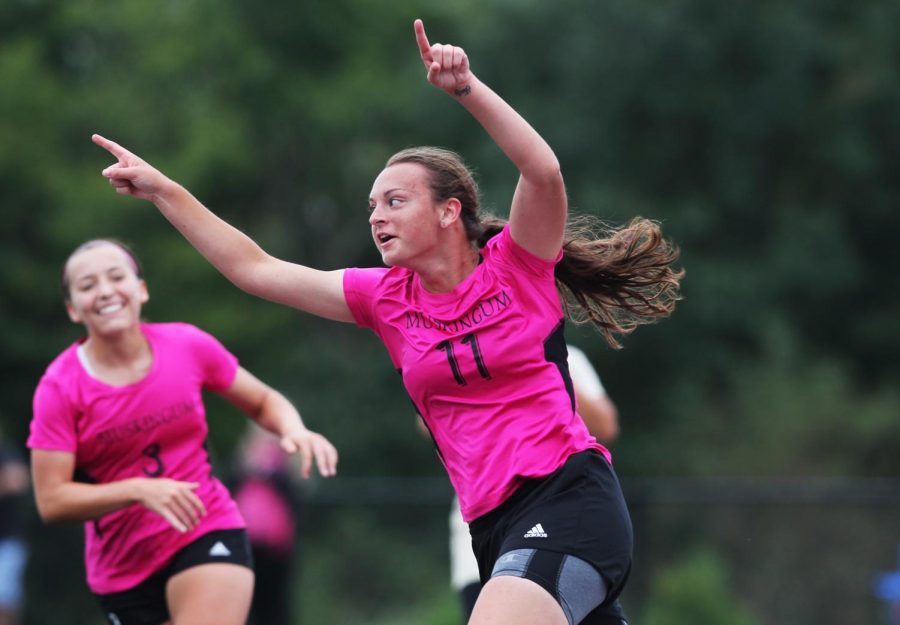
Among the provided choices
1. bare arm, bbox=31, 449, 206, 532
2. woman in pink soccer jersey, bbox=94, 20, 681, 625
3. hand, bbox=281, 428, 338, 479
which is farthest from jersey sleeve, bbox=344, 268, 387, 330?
bare arm, bbox=31, 449, 206, 532

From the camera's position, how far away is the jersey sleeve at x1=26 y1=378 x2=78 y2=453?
17.3ft

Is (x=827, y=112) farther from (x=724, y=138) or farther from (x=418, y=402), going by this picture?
(x=418, y=402)

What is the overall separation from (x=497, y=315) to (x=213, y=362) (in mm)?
1660

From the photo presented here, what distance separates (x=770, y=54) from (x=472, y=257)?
22102 millimetres

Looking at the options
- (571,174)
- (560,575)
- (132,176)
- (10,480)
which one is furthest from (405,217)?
(571,174)

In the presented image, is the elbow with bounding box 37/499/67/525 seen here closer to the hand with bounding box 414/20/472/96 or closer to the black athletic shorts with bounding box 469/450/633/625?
the black athletic shorts with bounding box 469/450/633/625

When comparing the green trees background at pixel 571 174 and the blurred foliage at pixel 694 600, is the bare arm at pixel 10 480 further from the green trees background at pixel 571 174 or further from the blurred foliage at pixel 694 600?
the green trees background at pixel 571 174

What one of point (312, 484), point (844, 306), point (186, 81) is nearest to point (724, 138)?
point (844, 306)

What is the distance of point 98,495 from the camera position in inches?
202

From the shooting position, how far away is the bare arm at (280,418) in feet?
17.1

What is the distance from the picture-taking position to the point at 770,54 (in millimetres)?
25500

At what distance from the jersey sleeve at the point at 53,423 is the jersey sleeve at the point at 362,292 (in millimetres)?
1305

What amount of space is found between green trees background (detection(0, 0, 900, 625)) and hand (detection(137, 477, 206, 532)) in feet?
57.6

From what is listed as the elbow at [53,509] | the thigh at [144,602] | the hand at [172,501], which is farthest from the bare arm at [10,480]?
the hand at [172,501]
